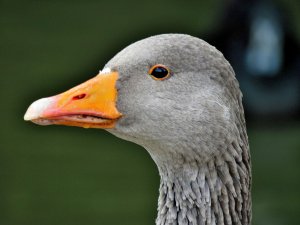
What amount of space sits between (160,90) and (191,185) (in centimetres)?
59

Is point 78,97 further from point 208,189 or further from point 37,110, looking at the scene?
point 208,189

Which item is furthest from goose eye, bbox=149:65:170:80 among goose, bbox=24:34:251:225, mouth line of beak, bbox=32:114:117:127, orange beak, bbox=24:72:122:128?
mouth line of beak, bbox=32:114:117:127

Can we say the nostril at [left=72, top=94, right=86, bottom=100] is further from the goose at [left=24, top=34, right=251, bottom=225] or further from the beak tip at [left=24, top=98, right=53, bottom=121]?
the beak tip at [left=24, top=98, right=53, bottom=121]

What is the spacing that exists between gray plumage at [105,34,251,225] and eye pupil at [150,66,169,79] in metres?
0.03

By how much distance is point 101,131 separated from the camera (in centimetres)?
1202

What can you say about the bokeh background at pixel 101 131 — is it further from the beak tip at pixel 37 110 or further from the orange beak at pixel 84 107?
the beak tip at pixel 37 110

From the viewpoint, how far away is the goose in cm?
489

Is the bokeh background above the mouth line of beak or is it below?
above

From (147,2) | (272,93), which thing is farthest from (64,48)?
(272,93)

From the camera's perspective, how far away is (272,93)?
42.1 feet

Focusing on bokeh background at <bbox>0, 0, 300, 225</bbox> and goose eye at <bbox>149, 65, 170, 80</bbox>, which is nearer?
goose eye at <bbox>149, 65, 170, 80</bbox>

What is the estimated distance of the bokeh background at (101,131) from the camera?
1020cm

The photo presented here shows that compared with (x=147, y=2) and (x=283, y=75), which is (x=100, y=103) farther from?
(x=147, y=2)

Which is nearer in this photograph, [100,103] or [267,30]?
[100,103]
